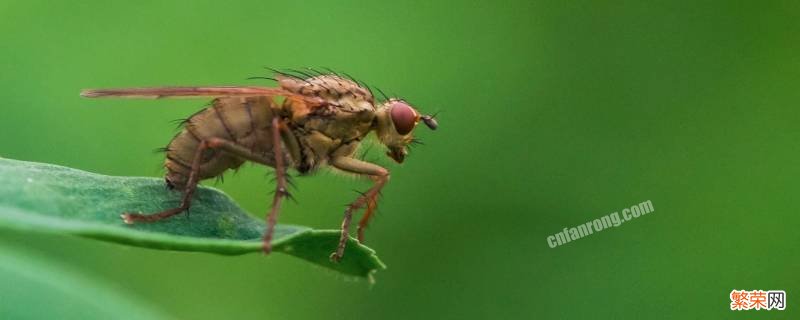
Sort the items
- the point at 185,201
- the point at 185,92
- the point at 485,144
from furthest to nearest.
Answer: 1. the point at 485,144
2. the point at 185,92
3. the point at 185,201

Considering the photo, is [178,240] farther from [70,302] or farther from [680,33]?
[680,33]

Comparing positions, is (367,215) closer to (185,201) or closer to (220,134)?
(220,134)

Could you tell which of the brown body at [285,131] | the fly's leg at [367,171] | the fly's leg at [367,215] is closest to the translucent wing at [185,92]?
the brown body at [285,131]

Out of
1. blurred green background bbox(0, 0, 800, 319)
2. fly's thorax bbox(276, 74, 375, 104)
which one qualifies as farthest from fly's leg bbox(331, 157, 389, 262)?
blurred green background bbox(0, 0, 800, 319)

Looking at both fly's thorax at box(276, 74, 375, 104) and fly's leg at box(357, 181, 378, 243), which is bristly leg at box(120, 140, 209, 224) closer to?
fly's thorax at box(276, 74, 375, 104)

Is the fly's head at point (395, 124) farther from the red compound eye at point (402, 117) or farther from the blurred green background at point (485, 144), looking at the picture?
the blurred green background at point (485, 144)

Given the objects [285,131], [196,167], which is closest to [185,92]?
[196,167]
